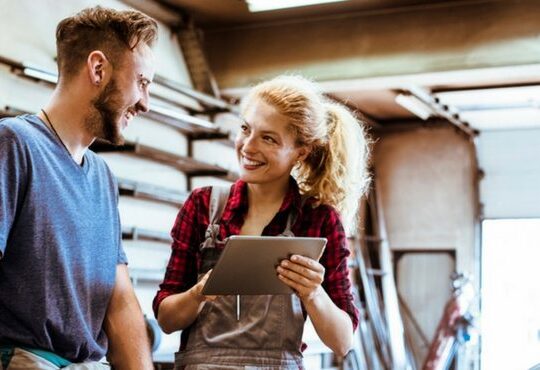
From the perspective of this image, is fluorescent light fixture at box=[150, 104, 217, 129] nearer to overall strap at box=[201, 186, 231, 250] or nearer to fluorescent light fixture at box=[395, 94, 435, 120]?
fluorescent light fixture at box=[395, 94, 435, 120]

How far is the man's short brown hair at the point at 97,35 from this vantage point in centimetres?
219

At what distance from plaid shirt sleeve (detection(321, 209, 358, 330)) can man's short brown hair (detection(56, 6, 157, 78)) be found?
0.76 meters

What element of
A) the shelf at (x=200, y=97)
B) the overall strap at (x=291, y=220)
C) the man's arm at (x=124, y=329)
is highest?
the shelf at (x=200, y=97)

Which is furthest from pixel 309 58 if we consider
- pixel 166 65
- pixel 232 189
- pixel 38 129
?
pixel 38 129

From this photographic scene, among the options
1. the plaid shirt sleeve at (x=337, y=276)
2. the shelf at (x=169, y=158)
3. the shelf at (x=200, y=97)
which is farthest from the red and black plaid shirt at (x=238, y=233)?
the shelf at (x=200, y=97)

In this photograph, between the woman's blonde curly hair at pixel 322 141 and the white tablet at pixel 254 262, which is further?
the woman's blonde curly hair at pixel 322 141

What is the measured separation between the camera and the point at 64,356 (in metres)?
2.10

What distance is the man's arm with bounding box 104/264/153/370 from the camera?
2336 millimetres

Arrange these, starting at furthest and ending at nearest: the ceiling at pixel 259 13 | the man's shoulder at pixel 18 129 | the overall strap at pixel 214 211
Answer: the ceiling at pixel 259 13, the overall strap at pixel 214 211, the man's shoulder at pixel 18 129

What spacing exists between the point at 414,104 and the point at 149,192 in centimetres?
356

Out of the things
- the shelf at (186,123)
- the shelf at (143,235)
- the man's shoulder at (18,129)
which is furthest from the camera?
the shelf at (186,123)

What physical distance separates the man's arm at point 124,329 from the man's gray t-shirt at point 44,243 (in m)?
0.15

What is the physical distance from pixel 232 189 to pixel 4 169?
0.74 m

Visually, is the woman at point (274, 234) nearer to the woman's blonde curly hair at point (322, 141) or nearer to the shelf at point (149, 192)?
the woman's blonde curly hair at point (322, 141)
